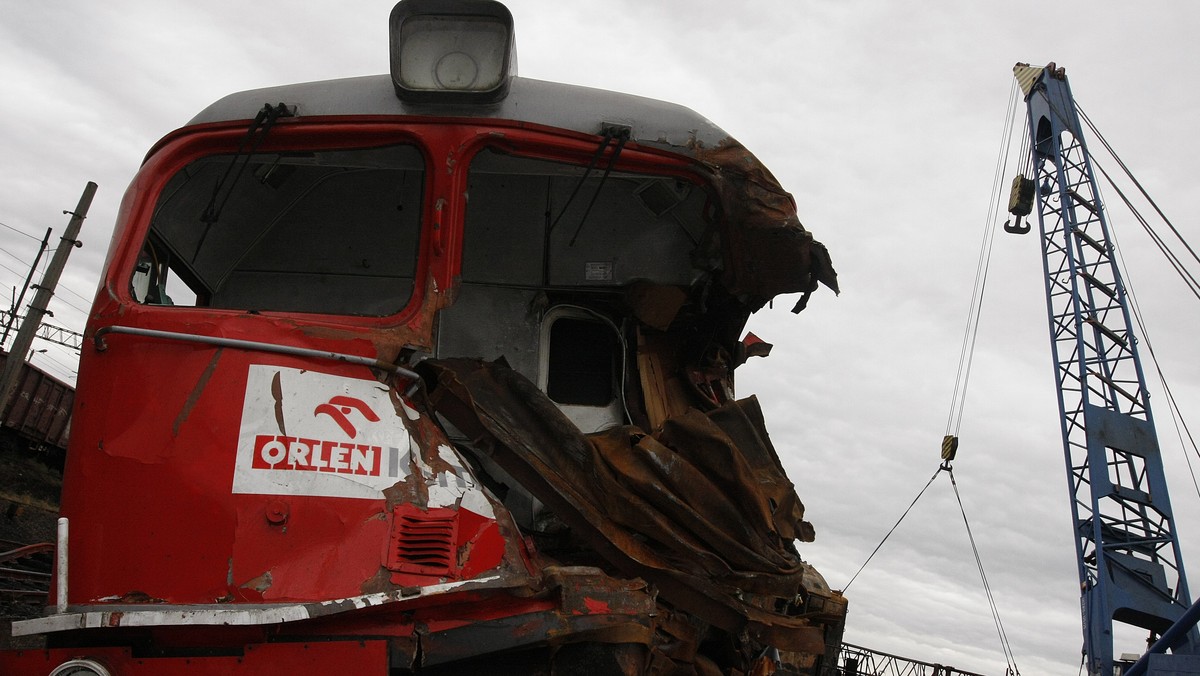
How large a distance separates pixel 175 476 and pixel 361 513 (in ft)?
2.03

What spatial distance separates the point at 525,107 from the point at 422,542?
1.89m

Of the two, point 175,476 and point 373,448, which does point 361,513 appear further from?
point 175,476

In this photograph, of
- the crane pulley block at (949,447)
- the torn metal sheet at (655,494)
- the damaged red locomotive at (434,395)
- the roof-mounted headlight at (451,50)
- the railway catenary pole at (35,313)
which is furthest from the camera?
the crane pulley block at (949,447)

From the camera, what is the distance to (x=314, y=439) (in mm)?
3129

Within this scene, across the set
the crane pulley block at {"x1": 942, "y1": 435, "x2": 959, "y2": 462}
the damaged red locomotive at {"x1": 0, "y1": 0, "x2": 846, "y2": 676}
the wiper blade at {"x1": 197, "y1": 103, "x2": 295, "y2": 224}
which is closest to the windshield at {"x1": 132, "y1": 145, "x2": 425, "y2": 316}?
the damaged red locomotive at {"x1": 0, "y1": 0, "x2": 846, "y2": 676}

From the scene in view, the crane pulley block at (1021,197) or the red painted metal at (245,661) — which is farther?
the crane pulley block at (1021,197)

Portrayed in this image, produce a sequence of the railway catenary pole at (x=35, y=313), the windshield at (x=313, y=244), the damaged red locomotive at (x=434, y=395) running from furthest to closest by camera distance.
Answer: the railway catenary pole at (x=35, y=313) < the windshield at (x=313, y=244) < the damaged red locomotive at (x=434, y=395)

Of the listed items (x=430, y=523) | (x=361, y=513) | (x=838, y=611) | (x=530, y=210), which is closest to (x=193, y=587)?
(x=361, y=513)

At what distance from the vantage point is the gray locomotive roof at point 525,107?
3.86m

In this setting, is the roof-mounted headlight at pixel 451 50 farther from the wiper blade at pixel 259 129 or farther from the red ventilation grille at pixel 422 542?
the red ventilation grille at pixel 422 542

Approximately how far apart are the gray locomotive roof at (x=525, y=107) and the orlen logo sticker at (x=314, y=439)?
127 centimetres

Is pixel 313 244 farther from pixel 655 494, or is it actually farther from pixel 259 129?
pixel 655 494

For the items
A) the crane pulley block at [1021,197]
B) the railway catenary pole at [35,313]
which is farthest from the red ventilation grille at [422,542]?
the crane pulley block at [1021,197]

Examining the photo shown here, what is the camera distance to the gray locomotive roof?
386 cm
